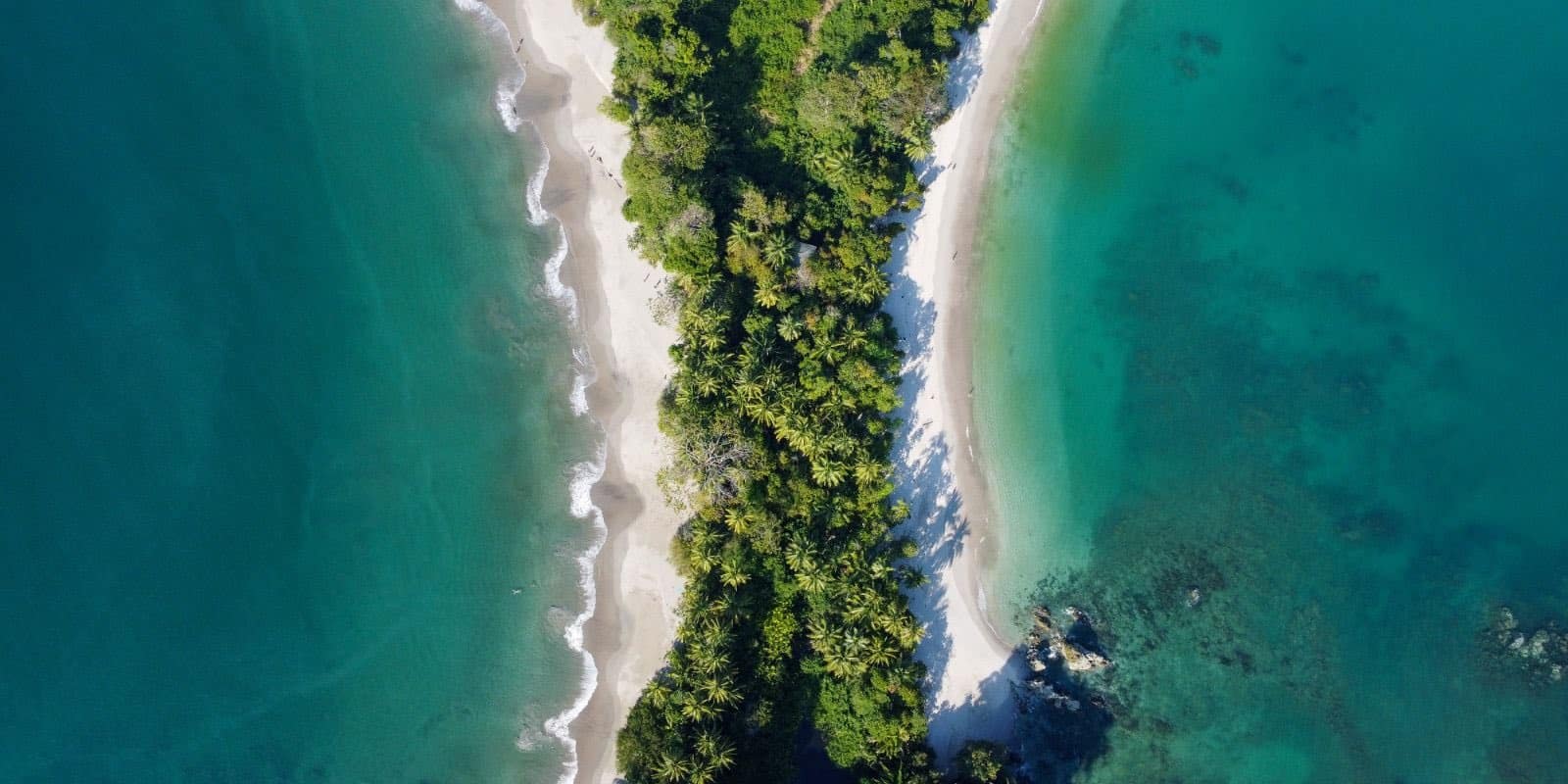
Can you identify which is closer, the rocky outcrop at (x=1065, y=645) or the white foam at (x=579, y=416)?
the white foam at (x=579, y=416)

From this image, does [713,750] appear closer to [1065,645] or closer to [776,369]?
[776,369]

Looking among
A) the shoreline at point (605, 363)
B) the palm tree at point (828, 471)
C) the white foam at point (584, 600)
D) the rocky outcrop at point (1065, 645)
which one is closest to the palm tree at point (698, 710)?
the shoreline at point (605, 363)

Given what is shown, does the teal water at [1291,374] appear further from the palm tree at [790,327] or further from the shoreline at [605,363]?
the shoreline at [605,363]

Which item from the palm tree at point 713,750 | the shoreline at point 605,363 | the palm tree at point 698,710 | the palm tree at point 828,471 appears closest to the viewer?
the palm tree at point 713,750

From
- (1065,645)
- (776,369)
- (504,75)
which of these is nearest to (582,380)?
(776,369)

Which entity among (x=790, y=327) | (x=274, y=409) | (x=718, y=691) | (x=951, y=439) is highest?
(x=790, y=327)

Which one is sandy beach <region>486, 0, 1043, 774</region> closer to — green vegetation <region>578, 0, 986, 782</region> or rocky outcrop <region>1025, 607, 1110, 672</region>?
rocky outcrop <region>1025, 607, 1110, 672</region>

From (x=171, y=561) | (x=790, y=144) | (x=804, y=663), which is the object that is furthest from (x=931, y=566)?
(x=171, y=561)
